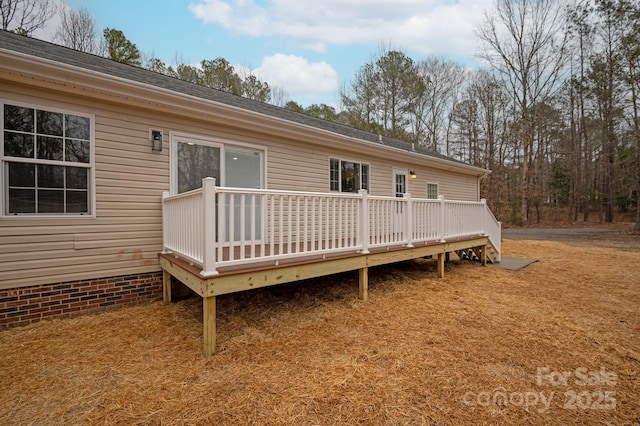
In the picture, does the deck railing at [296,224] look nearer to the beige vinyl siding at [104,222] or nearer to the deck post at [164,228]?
the deck post at [164,228]

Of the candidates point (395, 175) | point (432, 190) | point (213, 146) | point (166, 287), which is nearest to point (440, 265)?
point (395, 175)

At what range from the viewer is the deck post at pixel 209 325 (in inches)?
116

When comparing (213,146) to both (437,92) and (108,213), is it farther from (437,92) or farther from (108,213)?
(437,92)

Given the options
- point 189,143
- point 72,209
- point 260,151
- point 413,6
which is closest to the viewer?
point 72,209

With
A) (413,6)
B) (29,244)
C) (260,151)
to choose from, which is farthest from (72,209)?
(413,6)

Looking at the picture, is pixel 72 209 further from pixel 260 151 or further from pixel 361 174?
pixel 361 174

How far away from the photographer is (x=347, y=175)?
291 inches

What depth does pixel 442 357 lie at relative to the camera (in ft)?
9.48

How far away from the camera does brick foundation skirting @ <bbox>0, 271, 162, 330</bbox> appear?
Answer: 365cm

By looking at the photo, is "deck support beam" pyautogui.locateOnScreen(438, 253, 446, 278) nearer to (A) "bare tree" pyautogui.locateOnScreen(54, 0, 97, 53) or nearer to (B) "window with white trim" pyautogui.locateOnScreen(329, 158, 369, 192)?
(B) "window with white trim" pyautogui.locateOnScreen(329, 158, 369, 192)

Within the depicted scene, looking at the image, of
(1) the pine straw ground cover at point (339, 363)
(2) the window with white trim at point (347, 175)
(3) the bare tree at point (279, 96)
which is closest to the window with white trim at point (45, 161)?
(1) the pine straw ground cover at point (339, 363)

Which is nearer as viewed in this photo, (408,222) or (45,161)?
(45,161)

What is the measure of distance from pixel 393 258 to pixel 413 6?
42.2 ft

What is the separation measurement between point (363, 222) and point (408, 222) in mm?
1272
